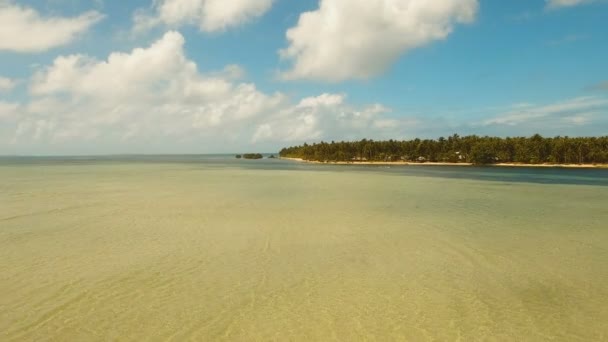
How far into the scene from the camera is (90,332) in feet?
23.7

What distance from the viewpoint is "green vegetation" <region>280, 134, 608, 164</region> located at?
9600 cm

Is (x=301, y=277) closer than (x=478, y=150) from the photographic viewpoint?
Yes

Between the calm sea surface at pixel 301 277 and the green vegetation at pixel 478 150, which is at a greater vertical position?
the green vegetation at pixel 478 150

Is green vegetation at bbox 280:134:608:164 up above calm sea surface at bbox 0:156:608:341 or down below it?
above

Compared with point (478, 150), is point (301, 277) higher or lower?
lower

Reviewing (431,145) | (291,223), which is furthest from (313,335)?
(431,145)

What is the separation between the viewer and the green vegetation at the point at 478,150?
96000 millimetres

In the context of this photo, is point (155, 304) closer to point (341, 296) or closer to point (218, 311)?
point (218, 311)

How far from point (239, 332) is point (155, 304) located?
251 cm

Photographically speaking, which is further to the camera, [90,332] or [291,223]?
[291,223]

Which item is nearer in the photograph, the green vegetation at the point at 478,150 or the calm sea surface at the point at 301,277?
the calm sea surface at the point at 301,277

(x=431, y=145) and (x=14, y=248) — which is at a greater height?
(x=431, y=145)

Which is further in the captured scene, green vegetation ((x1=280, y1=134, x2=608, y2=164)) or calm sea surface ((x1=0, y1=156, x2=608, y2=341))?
green vegetation ((x1=280, y1=134, x2=608, y2=164))

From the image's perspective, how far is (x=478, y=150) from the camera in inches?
4210
